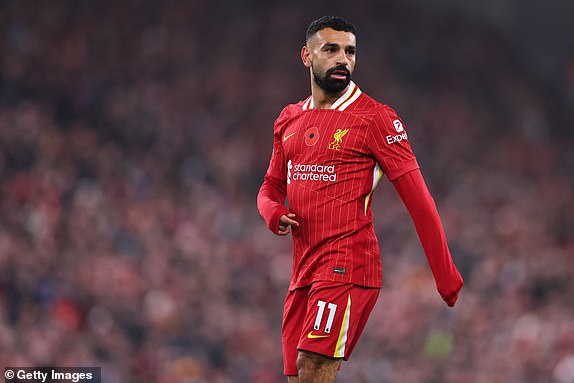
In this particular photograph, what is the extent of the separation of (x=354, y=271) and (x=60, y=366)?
4.70m

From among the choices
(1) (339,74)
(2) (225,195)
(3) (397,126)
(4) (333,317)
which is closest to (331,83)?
(1) (339,74)

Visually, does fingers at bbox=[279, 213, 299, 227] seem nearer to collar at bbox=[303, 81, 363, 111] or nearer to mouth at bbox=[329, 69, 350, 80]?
collar at bbox=[303, 81, 363, 111]

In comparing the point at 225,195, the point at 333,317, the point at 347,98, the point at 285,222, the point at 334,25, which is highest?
the point at 225,195

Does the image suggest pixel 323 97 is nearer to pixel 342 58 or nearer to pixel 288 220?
pixel 342 58

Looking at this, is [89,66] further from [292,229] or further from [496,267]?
[292,229]

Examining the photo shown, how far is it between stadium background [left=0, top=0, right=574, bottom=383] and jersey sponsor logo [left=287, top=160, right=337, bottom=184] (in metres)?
4.54

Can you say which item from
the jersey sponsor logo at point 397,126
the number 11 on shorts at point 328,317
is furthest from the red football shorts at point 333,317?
the jersey sponsor logo at point 397,126

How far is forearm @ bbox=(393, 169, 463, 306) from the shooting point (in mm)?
4793

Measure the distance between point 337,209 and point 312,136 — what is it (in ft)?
1.21

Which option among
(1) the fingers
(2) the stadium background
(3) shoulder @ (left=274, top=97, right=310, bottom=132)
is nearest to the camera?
(1) the fingers

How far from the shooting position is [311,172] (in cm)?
496

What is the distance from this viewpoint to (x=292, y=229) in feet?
16.6

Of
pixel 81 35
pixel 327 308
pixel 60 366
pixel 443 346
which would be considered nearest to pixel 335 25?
pixel 327 308

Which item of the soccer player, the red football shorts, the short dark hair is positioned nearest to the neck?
the soccer player
